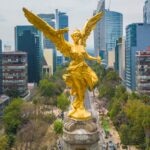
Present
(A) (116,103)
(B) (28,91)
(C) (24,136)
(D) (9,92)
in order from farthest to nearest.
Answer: (B) (28,91), (D) (9,92), (A) (116,103), (C) (24,136)

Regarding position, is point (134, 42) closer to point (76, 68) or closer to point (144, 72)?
point (144, 72)

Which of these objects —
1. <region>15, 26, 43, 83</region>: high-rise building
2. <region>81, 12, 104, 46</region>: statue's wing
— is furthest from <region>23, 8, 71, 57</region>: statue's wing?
<region>15, 26, 43, 83</region>: high-rise building

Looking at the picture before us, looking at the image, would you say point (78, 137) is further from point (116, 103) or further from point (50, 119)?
point (116, 103)

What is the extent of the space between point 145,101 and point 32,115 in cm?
1197

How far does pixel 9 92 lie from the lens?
6775 centimetres

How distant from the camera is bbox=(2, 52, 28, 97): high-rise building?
229 ft

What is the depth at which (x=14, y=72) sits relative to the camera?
7012cm

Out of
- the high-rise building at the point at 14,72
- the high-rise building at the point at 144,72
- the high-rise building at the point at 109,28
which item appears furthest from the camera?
the high-rise building at the point at 109,28

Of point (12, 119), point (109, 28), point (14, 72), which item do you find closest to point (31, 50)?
point (14, 72)

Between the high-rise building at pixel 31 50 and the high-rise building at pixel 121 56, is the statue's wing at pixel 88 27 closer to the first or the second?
the high-rise building at pixel 31 50

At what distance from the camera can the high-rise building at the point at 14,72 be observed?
2746 inches

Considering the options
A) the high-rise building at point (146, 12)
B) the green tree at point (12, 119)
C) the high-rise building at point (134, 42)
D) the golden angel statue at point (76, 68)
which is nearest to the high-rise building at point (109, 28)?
the high-rise building at point (146, 12)

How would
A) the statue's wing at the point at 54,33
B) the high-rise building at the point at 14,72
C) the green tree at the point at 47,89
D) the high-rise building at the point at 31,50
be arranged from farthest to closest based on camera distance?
the high-rise building at the point at 31,50 → the high-rise building at the point at 14,72 → the green tree at the point at 47,89 → the statue's wing at the point at 54,33

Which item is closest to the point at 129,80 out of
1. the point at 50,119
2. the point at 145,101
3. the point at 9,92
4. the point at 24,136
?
the point at 9,92
